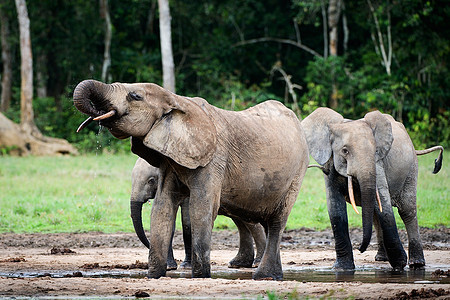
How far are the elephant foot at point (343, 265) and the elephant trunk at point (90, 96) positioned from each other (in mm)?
4227

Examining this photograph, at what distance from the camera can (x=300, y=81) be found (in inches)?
1373

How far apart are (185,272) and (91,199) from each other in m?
7.77

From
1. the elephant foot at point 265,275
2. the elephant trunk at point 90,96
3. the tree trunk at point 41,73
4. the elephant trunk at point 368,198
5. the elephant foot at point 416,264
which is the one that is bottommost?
the elephant foot at point 416,264

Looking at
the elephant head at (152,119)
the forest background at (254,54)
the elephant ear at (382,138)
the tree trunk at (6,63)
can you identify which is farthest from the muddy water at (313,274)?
the tree trunk at (6,63)

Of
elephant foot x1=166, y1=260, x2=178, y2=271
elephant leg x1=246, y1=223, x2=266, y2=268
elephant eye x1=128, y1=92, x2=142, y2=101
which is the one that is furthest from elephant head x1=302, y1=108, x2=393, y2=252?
elephant eye x1=128, y1=92, x2=142, y2=101

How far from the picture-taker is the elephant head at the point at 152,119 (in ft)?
23.3

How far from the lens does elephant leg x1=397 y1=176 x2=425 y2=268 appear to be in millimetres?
10359

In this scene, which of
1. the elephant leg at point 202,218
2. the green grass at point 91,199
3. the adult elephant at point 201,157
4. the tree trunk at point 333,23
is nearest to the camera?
the adult elephant at point 201,157

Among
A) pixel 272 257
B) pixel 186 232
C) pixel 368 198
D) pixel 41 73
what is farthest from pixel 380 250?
pixel 41 73

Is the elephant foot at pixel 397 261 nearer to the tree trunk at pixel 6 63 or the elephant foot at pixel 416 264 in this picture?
the elephant foot at pixel 416 264

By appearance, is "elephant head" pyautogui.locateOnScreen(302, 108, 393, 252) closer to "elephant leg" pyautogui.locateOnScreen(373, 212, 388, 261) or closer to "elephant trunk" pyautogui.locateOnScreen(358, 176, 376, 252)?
"elephant trunk" pyautogui.locateOnScreen(358, 176, 376, 252)

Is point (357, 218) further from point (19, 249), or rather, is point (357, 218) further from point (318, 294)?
point (318, 294)

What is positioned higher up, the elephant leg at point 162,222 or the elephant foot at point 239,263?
the elephant leg at point 162,222

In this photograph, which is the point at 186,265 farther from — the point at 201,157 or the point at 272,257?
the point at 201,157
